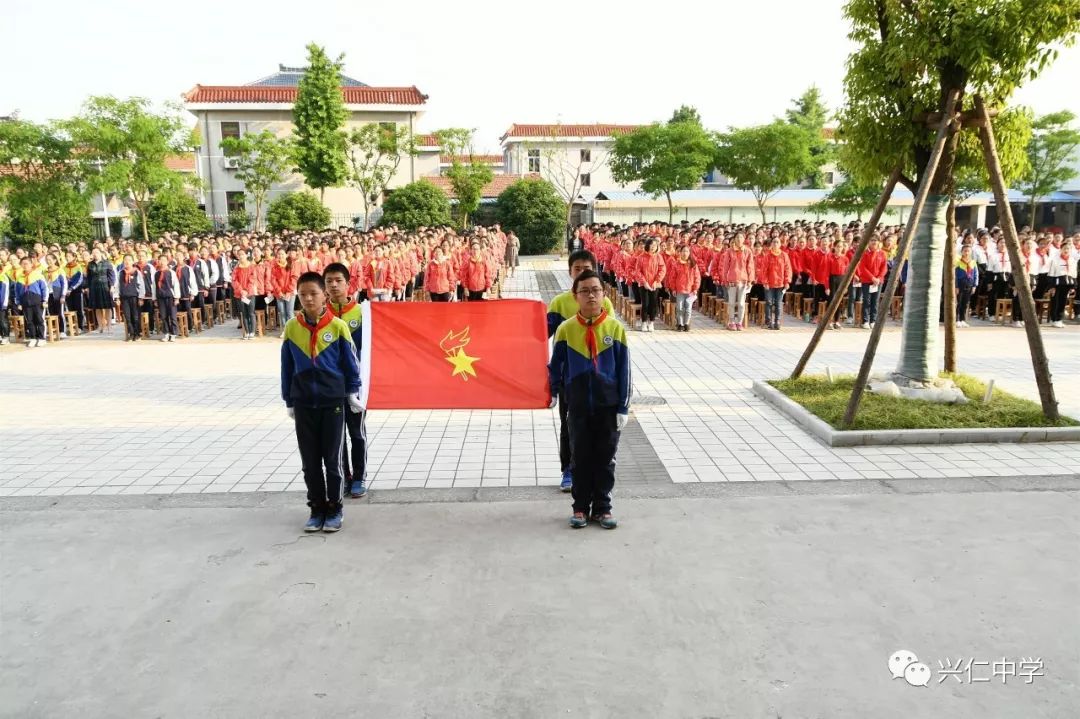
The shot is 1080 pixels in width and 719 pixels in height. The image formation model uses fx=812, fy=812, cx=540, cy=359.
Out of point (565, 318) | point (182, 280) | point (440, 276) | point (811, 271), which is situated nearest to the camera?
point (565, 318)

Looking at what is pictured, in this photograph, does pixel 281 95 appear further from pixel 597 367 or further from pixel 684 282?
pixel 597 367

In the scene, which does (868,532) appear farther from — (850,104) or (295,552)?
(850,104)

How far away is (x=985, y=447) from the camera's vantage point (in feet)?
24.7

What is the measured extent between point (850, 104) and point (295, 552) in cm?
740

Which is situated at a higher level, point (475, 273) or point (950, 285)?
point (475, 273)

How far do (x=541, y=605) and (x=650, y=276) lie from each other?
11.4 metres

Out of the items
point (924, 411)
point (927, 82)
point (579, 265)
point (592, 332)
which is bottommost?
point (924, 411)

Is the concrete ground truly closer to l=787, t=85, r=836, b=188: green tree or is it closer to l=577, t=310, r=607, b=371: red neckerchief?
l=577, t=310, r=607, b=371: red neckerchief

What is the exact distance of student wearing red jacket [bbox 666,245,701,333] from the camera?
15.2 meters

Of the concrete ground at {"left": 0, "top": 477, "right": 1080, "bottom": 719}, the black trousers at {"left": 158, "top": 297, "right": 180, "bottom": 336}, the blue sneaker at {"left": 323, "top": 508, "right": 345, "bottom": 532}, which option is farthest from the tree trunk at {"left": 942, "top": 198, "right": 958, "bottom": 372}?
the black trousers at {"left": 158, "top": 297, "right": 180, "bottom": 336}

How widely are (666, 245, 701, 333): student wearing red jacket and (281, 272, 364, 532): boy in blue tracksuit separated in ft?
33.9

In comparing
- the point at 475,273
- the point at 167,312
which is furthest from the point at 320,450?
the point at 167,312

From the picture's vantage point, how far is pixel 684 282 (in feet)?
50.0

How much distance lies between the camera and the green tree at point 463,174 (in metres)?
36.2
